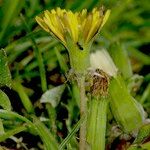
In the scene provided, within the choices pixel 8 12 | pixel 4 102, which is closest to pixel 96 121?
pixel 4 102

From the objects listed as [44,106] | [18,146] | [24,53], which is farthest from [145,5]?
[18,146]

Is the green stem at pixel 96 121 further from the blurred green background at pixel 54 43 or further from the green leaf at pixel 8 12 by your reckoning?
the green leaf at pixel 8 12

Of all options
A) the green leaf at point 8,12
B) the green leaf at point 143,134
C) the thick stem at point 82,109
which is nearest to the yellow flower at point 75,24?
the thick stem at point 82,109

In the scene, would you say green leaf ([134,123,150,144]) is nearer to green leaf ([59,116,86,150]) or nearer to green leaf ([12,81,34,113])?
green leaf ([59,116,86,150])

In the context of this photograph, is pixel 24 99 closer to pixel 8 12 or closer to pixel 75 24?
pixel 8 12

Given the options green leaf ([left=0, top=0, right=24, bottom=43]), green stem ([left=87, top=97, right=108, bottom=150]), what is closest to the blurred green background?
green leaf ([left=0, top=0, right=24, bottom=43])
